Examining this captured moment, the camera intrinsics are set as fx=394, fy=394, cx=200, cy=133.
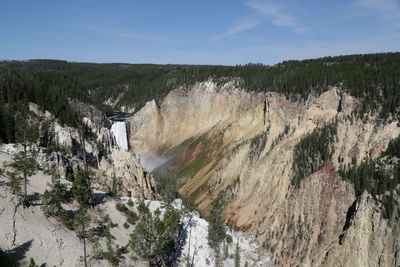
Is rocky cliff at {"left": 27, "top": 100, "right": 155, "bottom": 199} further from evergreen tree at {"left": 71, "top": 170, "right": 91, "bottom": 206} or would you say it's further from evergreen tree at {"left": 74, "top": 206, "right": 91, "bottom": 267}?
evergreen tree at {"left": 74, "top": 206, "right": 91, "bottom": 267}

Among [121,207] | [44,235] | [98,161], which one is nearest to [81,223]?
[44,235]

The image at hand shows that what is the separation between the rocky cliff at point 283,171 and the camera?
40031mm

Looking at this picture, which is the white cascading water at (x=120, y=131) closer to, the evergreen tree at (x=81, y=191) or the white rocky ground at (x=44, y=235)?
the white rocky ground at (x=44, y=235)

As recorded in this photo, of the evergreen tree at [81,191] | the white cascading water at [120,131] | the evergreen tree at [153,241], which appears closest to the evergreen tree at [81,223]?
the evergreen tree at [81,191]

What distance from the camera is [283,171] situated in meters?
53.8

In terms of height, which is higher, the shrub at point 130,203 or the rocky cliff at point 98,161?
the rocky cliff at point 98,161

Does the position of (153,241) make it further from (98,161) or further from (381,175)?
(381,175)

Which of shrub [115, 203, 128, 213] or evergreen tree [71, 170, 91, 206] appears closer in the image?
evergreen tree [71, 170, 91, 206]

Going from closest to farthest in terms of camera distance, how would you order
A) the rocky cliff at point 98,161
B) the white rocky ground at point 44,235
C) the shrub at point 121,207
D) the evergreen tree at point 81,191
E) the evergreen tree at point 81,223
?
the white rocky ground at point 44,235 < the evergreen tree at point 81,223 < the evergreen tree at point 81,191 < the shrub at point 121,207 < the rocky cliff at point 98,161

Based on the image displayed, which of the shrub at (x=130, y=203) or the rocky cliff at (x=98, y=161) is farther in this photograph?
the rocky cliff at (x=98, y=161)

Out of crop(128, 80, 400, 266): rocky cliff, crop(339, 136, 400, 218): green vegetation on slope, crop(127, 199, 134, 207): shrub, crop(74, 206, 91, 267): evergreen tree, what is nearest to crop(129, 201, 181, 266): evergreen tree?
crop(74, 206, 91, 267): evergreen tree

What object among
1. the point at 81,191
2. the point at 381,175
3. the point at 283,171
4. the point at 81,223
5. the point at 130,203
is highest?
the point at 81,191

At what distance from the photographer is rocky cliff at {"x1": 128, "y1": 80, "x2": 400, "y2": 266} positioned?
40.0 metres

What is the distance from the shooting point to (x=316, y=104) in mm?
61312
